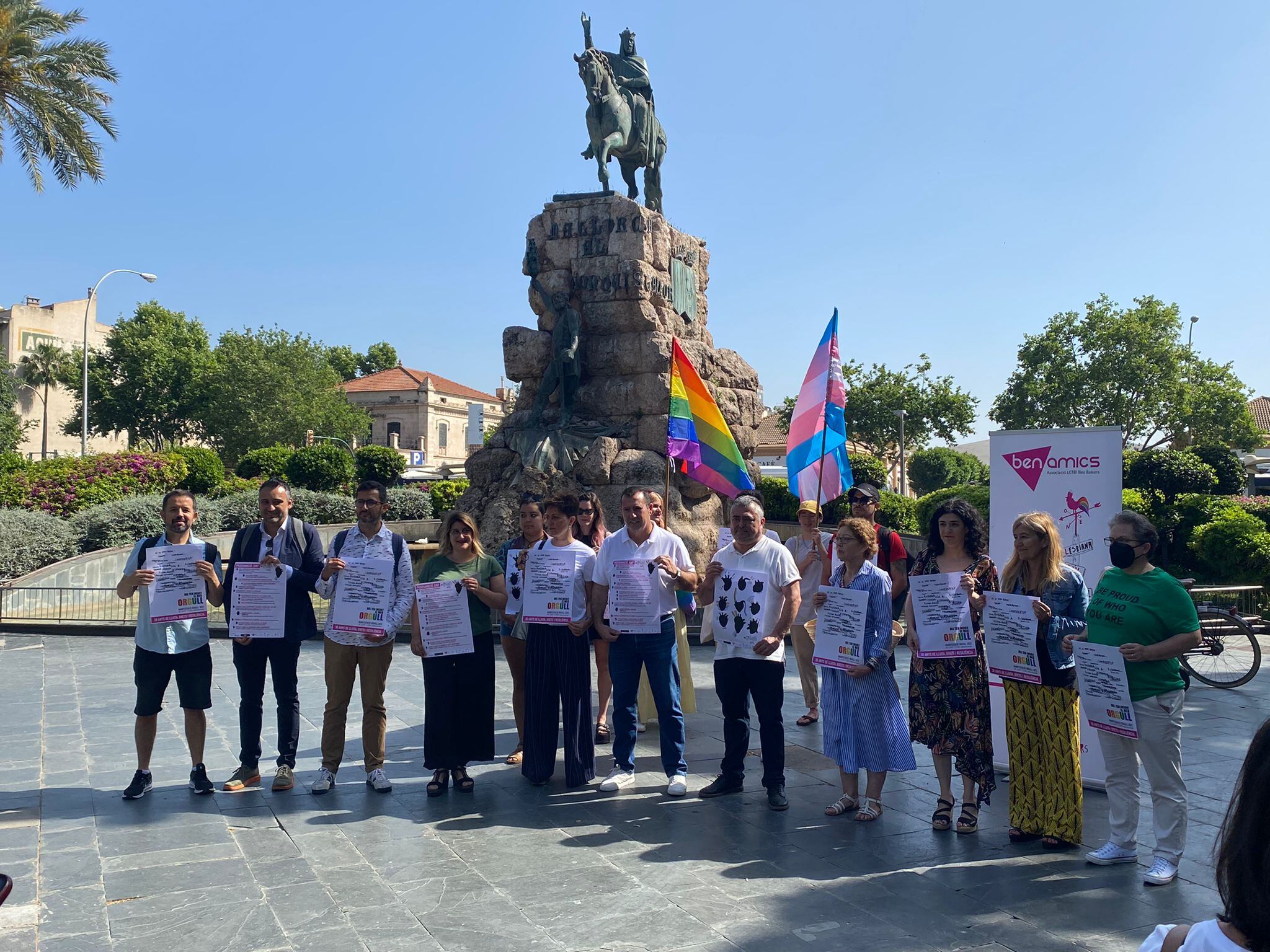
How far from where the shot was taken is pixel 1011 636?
5551mm

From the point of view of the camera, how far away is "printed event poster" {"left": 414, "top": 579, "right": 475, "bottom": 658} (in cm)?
640

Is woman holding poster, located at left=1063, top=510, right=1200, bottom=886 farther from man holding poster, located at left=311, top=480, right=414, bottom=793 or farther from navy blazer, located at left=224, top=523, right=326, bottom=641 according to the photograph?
navy blazer, located at left=224, top=523, right=326, bottom=641

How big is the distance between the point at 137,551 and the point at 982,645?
196 inches

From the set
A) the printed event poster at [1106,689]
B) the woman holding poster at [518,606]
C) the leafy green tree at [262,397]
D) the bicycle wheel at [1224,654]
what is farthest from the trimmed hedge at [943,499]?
the leafy green tree at [262,397]

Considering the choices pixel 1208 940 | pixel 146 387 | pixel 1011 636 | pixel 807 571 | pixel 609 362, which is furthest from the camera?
pixel 146 387

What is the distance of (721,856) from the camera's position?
5.24 metres

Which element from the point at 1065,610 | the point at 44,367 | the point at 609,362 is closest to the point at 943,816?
the point at 1065,610

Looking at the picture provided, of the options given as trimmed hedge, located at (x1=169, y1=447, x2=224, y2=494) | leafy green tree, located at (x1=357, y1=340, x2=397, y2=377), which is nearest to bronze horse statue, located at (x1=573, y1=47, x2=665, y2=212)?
trimmed hedge, located at (x1=169, y1=447, x2=224, y2=494)

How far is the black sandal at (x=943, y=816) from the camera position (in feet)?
18.4

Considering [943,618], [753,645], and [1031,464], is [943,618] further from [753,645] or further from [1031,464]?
[1031,464]

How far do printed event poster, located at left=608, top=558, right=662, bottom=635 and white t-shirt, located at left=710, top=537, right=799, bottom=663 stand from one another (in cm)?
42

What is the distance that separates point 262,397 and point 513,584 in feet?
158

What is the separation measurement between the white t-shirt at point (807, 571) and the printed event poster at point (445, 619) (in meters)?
2.66

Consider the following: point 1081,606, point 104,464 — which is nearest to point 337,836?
point 1081,606
